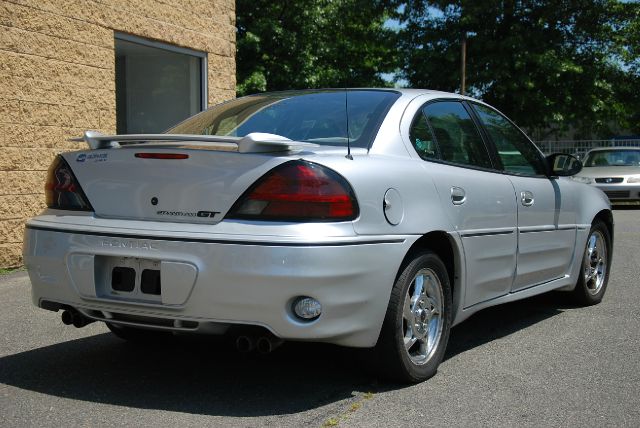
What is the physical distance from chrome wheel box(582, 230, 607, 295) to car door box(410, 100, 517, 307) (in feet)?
5.02

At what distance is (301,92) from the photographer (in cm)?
497

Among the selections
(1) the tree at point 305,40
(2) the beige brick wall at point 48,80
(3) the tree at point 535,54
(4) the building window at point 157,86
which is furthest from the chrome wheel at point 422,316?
(3) the tree at point 535,54

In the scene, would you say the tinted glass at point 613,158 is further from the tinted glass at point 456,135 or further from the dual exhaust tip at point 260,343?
the dual exhaust tip at point 260,343

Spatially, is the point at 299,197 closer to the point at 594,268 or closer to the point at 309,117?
the point at 309,117

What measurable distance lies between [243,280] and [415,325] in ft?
3.55

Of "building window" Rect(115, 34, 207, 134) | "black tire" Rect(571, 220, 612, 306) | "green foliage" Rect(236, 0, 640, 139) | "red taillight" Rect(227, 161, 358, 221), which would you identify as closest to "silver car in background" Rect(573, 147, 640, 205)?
"green foliage" Rect(236, 0, 640, 139)

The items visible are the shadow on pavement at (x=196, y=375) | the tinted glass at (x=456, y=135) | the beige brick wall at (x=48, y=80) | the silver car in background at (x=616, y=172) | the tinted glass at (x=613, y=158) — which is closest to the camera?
Result: the shadow on pavement at (x=196, y=375)

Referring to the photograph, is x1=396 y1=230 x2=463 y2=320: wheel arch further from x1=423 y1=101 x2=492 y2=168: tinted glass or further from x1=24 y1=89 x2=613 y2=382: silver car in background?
x1=423 y1=101 x2=492 y2=168: tinted glass

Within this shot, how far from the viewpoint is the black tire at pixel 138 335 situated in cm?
493

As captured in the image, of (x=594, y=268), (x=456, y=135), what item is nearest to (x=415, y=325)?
(x=456, y=135)

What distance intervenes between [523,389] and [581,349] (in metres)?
1.04

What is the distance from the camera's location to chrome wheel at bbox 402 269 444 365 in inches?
164

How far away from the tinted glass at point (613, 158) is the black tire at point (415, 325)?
16.0m

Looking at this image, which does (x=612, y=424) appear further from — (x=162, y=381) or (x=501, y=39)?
(x=501, y=39)
